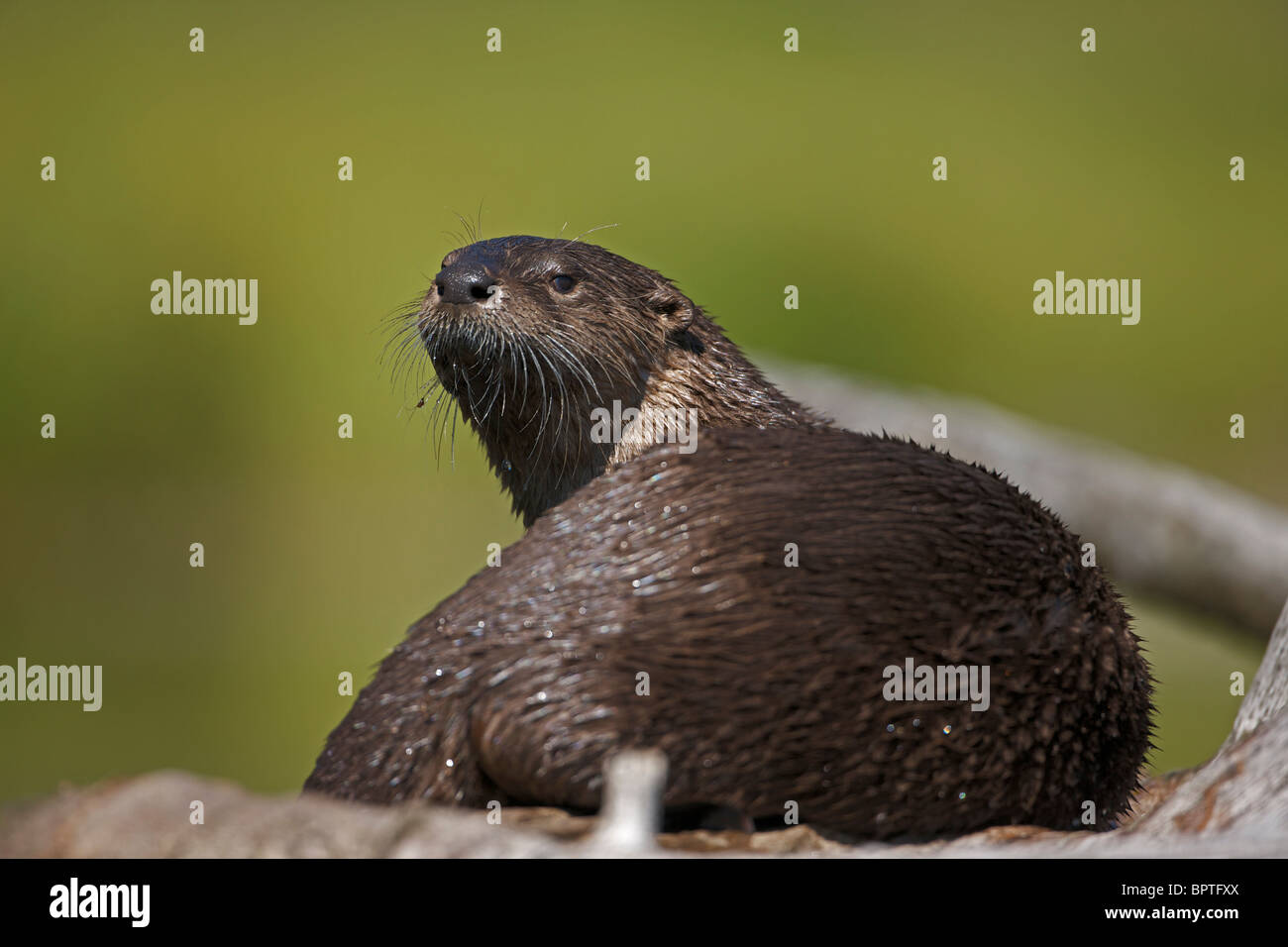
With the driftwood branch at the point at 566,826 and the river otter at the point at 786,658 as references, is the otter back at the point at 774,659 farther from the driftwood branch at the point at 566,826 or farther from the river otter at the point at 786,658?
the driftwood branch at the point at 566,826

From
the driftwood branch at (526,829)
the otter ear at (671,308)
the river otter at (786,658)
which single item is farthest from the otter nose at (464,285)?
the driftwood branch at (526,829)

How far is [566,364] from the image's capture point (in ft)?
18.3

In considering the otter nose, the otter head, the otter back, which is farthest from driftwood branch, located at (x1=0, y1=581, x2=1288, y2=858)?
the otter nose

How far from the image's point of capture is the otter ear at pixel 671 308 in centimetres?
591

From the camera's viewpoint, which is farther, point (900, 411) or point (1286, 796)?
point (900, 411)

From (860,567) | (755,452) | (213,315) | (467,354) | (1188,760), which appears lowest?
(1188,760)

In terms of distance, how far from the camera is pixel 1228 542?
366 inches

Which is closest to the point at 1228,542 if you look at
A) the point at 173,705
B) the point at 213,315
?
the point at 173,705

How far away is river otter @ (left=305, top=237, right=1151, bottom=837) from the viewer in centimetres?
331

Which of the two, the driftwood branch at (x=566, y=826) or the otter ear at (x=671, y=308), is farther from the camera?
the otter ear at (x=671, y=308)

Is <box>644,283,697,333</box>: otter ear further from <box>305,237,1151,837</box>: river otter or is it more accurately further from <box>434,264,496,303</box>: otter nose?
<box>305,237,1151,837</box>: river otter
